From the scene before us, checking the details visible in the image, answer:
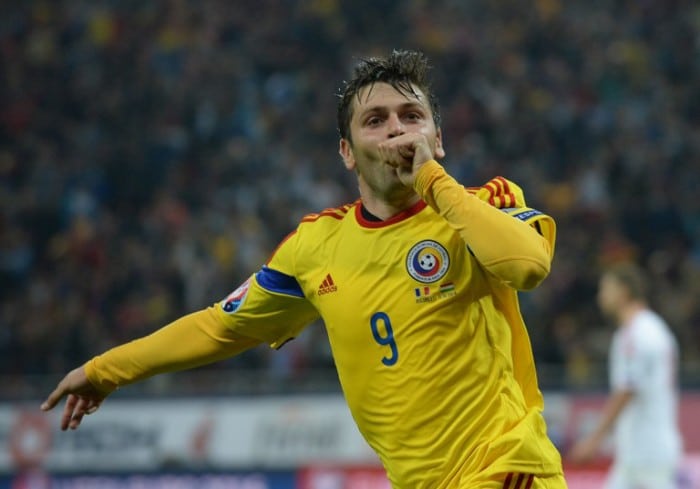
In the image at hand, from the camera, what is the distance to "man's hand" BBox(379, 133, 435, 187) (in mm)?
3662

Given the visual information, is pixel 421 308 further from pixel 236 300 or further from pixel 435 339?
pixel 236 300

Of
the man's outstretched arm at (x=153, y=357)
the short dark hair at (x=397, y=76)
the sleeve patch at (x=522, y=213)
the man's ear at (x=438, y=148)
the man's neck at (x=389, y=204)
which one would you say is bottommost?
the man's outstretched arm at (x=153, y=357)

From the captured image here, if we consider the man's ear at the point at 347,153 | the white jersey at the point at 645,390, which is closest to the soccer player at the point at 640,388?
the white jersey at the point at 645,390

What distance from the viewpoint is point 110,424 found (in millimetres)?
11945

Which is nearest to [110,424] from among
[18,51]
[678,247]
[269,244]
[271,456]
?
[271,456]

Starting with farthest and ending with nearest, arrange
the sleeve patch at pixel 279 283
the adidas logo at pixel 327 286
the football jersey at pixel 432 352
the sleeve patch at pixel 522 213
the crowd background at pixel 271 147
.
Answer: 1. the crowd background at pixel 271 147
2. the sleeve patch at pixel 279 283
3. the adidas logo at pixel 327 286
4. the football jersey at pixel 432 352
5. the sleeve patch at pixel 522 213

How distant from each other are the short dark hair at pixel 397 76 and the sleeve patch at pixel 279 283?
1.71ft

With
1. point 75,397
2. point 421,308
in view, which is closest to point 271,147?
point 75,397

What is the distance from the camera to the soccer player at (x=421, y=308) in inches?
146

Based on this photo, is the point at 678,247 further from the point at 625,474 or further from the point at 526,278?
the point at 526,278

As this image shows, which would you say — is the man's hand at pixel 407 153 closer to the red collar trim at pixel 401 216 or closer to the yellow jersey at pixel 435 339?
the yellow jersey at pixel 435 339

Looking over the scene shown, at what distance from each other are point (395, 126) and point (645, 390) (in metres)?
5.21

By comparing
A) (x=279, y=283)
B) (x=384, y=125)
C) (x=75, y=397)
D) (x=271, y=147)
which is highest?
(x=271, y=147)

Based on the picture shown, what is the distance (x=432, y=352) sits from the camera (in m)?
3.75
